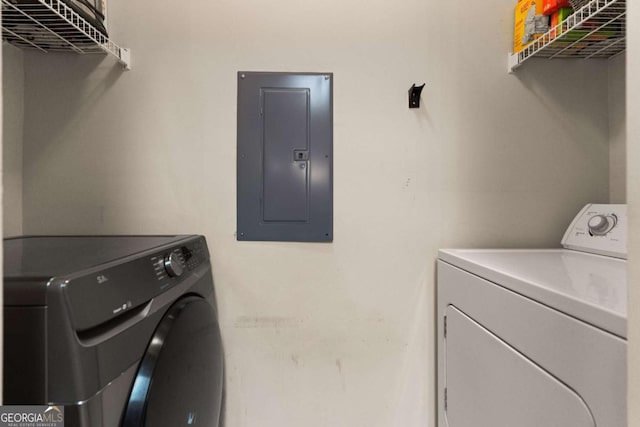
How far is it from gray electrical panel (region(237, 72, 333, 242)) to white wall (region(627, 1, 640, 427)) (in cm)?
87

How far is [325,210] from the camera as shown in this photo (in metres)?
1.19

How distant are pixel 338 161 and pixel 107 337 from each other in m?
0.88

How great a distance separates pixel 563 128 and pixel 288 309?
1232 millimetres

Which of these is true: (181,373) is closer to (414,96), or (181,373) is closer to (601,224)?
(414,96)

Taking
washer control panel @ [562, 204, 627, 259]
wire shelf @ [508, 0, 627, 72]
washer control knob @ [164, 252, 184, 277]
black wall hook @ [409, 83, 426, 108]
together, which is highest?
wire shelf @ [508, 0, 627, 72]

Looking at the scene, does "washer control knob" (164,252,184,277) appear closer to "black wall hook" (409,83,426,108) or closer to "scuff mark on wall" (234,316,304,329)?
"scuff mark on wall" (234,316,304,329)

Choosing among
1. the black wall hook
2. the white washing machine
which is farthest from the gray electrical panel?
the white washing machine

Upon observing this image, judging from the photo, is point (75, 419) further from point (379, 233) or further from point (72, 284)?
point (379, 233)

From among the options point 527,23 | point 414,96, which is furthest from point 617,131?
point 414,96

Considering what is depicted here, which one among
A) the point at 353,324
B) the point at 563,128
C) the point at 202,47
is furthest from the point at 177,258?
the point at 563,128

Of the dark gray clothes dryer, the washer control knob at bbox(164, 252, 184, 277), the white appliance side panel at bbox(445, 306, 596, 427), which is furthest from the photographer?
the washer control knob at bbox(164, 252, 184, 277)

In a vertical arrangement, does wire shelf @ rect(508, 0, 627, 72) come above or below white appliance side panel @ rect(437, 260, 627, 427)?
above

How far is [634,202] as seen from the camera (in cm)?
38

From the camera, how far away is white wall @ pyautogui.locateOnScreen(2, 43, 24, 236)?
112 cm
